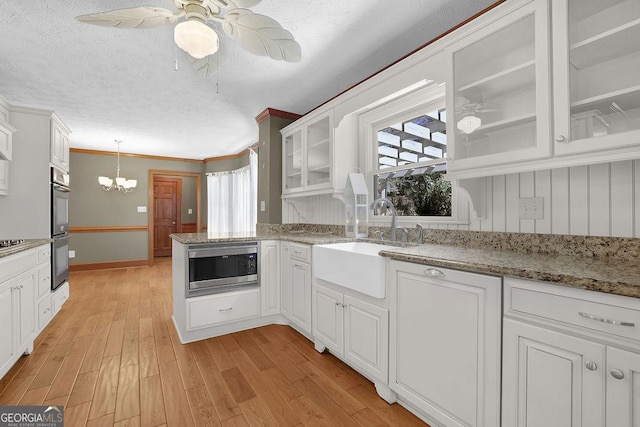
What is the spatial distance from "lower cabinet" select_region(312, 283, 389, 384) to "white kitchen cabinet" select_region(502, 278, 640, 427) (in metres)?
0.68

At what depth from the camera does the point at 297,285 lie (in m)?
2.68

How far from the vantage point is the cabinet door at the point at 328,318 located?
6.87 feet

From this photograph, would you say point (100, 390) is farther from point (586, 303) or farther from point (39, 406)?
point (586, 303)

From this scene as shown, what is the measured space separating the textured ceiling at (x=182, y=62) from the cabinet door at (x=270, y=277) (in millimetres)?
1659

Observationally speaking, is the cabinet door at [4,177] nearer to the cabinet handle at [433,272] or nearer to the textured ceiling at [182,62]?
the textured ceiling at [182,62]

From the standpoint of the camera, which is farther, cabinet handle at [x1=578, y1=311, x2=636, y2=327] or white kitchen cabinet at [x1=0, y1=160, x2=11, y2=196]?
white kitchen cabinet at [x1=0, y1=160, x2=11, y2=196]

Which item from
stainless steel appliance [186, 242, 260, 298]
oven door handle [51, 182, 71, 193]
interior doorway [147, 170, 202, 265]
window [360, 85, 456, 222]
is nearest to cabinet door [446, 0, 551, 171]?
window [360, 85, 456, 222]

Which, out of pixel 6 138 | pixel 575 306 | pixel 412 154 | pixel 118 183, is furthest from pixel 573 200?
pixel 118 183

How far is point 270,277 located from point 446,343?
6.28ft

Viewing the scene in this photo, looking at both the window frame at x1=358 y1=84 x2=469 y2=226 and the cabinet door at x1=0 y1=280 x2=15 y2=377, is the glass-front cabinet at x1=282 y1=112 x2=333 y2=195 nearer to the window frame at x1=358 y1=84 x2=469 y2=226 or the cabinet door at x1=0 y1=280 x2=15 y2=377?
the window frame at x1=358 y1=84 x2=469 y2=226

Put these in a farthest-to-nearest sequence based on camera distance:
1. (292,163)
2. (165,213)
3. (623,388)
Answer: (165,213)
(292,163)
(623,388)

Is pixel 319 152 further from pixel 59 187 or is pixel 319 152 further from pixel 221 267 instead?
pixel 59 187

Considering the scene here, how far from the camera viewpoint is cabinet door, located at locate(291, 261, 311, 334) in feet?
8.21

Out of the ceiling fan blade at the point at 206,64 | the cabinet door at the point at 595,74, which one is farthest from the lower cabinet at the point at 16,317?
the cabinet door at the point at 595,74
